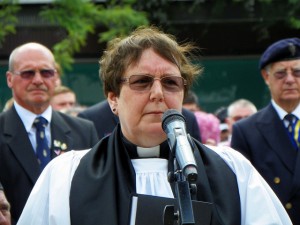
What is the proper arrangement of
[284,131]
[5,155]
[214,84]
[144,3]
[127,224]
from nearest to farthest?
[127,224], [5,155], [284,131], [214,84], [144,3]

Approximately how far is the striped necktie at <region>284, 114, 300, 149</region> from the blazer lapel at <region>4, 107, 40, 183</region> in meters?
2.07

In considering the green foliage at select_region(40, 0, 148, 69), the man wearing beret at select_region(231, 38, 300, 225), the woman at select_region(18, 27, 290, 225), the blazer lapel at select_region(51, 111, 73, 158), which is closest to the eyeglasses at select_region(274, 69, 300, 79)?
the man wearing beret at select_region(231, 38, 300, 225)

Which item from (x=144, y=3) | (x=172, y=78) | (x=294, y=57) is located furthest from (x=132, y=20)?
(x=172, y=78)

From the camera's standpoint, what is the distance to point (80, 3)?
45.3 feet

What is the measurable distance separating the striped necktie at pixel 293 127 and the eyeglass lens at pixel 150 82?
2.95m

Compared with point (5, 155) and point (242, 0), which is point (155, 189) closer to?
point (5, 155)

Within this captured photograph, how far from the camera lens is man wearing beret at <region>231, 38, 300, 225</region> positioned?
7180mm

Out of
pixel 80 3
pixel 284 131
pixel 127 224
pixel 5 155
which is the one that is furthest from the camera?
pixel 80 3

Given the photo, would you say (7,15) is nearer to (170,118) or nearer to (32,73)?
(32,73)

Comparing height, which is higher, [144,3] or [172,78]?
[144,3]

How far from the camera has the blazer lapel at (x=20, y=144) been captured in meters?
6.94

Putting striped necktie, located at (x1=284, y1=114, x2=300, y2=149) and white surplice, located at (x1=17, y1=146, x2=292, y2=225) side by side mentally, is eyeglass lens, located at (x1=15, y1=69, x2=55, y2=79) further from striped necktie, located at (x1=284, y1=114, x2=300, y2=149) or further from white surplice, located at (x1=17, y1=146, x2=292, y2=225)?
white surplice, located at (x1=17, y1=146, x2=292, y2=225)

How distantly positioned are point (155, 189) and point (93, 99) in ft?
32.8

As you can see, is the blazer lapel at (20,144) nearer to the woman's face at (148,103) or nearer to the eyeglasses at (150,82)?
the woman's face at (148,103)
